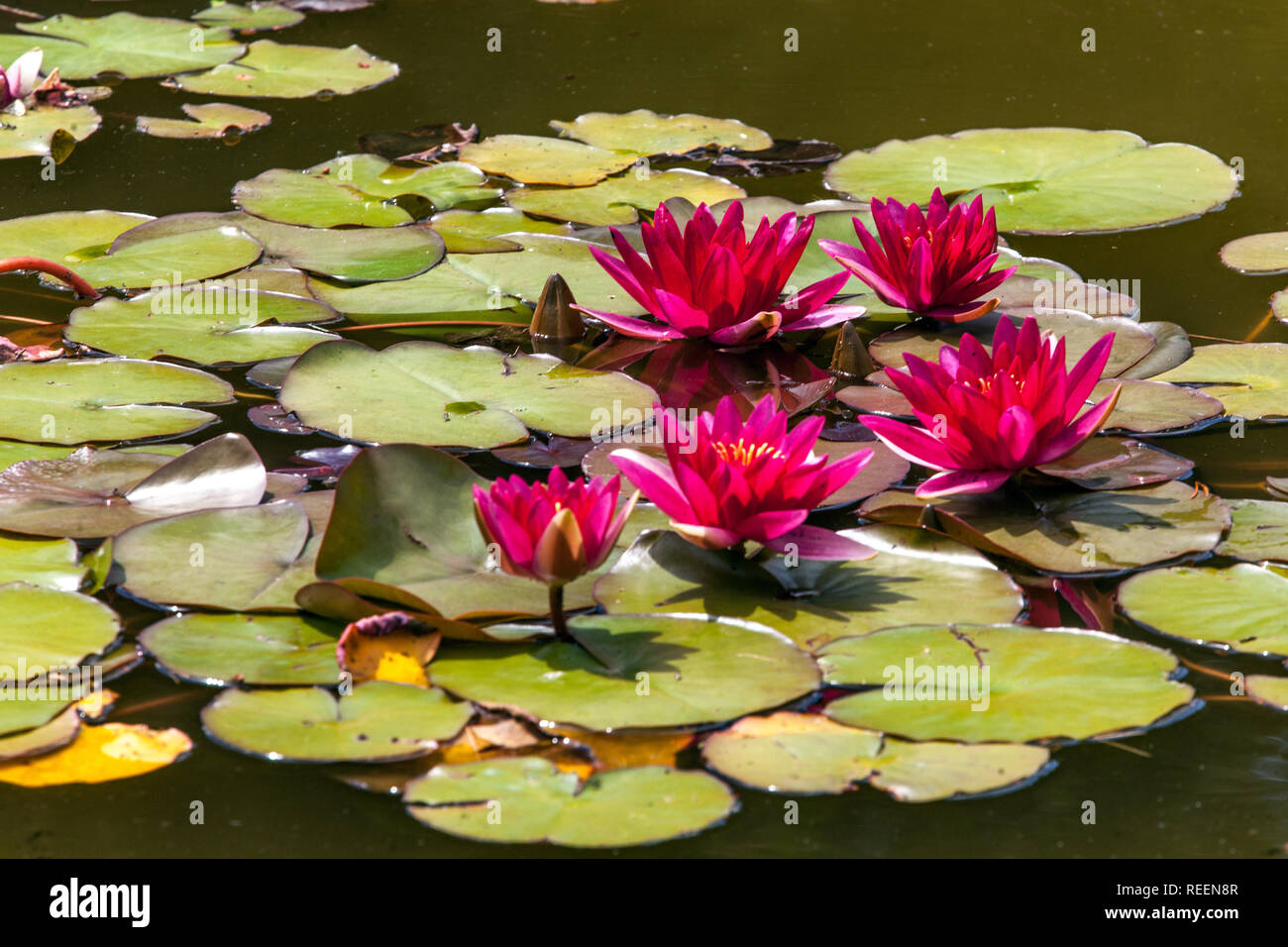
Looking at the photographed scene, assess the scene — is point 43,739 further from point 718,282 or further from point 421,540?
point 718,282

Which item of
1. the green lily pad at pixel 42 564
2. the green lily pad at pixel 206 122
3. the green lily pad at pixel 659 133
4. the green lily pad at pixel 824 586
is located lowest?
the green lily pad at pixel 824 586

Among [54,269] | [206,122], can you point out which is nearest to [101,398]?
[54,269]

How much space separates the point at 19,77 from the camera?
13.9 ft

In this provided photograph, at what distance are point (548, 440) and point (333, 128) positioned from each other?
2130 millimetres

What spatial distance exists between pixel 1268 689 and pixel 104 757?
1.57 metres

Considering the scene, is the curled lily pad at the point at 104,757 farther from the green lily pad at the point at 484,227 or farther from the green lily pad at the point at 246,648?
the green lily pad at the point at 484,227

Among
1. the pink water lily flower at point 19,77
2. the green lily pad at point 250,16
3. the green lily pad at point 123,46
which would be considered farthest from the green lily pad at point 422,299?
the green lily pad at point 250,16

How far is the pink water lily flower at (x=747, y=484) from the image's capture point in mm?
1944

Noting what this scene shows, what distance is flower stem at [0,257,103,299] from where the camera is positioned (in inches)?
113

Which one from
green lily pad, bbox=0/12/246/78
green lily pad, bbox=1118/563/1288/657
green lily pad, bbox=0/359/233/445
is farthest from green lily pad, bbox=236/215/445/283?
green lily pad, bbox=1118/563/1288/657

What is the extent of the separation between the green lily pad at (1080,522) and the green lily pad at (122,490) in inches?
41.0

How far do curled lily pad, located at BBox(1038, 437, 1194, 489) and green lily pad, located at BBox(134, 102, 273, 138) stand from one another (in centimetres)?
289

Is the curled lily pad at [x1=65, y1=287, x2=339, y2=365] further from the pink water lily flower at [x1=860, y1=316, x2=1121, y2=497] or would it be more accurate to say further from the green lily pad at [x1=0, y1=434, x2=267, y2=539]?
the pink water lily flower at [x1=860, y1=316, x2=1121, y2=497]

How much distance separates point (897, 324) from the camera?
296 centimetres
